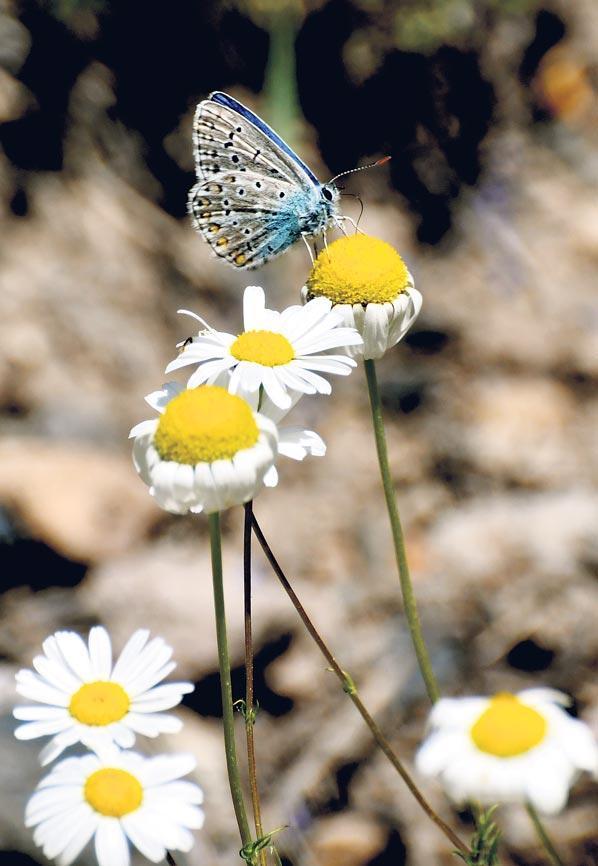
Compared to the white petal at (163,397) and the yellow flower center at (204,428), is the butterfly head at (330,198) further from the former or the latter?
the yellow flower center at (204,428)

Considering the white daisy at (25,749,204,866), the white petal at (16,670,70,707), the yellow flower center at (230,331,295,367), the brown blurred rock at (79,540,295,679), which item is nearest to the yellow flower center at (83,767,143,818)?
the white daisy at (25,749,204,866)

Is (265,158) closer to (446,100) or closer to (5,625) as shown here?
(5,625)

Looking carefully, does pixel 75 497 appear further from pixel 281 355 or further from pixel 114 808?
pixel 114 808

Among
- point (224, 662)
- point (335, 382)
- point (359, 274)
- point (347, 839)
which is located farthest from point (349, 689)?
point (335, 382)

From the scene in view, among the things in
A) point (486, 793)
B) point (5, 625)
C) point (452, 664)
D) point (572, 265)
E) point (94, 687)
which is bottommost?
point (486, 793)

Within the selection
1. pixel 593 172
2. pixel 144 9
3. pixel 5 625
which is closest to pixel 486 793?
pixel 5 625
